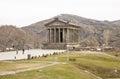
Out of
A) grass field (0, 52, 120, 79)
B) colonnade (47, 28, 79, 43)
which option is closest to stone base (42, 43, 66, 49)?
colonnade (47, 28, 79, 43)

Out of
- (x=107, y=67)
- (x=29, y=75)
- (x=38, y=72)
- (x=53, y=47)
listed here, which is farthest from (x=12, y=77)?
(x=53, y=47)

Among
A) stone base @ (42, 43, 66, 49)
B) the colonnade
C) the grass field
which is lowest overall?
the grass field

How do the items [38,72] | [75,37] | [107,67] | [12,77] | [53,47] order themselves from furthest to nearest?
[75,37]
[53,47]
[107,67]
[38,72]
[12,77]

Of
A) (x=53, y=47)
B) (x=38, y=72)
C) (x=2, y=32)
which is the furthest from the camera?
(x=2, y=32)

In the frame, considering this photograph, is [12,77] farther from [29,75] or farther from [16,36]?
[16,36]

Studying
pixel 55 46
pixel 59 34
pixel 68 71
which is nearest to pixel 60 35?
pixel 59 34

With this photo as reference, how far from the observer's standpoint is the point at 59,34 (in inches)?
6024

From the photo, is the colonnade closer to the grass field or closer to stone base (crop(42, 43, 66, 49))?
stone base (crop(42, 43, 66, 49))

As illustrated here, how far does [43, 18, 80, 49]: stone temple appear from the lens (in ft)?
491

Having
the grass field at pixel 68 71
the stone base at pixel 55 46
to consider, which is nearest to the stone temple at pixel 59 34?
the stone base at pixel 55 46

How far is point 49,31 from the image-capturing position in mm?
155250

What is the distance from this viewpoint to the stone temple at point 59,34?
150 m

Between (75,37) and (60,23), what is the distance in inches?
658

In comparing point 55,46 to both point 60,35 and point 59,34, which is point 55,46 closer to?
point 59,34
